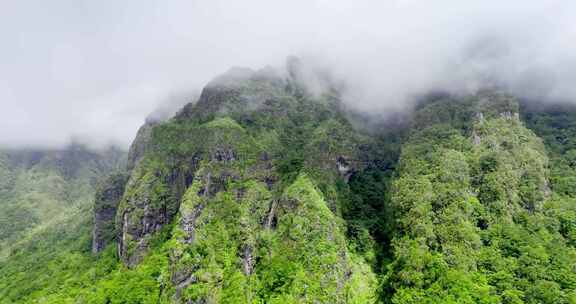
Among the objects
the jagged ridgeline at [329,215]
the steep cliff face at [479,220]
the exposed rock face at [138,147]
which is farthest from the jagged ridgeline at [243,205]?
the exposed rock face at [138,147]

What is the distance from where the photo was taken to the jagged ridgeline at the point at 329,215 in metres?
75.9

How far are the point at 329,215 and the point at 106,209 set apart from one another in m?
90.5

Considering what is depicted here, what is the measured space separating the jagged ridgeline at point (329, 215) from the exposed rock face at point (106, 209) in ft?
2.35

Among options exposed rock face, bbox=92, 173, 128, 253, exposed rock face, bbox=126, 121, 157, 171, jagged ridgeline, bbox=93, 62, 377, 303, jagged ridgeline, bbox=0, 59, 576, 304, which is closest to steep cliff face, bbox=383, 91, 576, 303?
jagged ridgeline, bbox=0, 59, 576, 304

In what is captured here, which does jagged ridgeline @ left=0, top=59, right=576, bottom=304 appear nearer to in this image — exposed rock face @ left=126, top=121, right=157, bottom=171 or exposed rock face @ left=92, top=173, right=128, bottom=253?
exposed rock face @ left=92, top=173, right=128, bottom=253

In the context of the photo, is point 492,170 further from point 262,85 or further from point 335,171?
point 262,85

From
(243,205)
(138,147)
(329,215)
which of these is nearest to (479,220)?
(329,215)

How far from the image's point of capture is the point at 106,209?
129 m

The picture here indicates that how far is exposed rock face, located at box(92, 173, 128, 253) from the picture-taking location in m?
121

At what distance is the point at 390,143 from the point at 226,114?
68593 mm

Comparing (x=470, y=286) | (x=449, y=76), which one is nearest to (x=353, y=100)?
(x=449, y=76)

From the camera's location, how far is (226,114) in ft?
416

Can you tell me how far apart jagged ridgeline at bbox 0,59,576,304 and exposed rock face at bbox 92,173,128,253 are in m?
0.72

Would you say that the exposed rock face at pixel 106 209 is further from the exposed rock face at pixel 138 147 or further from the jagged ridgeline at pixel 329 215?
the exposed rock face at pixel 138 147
